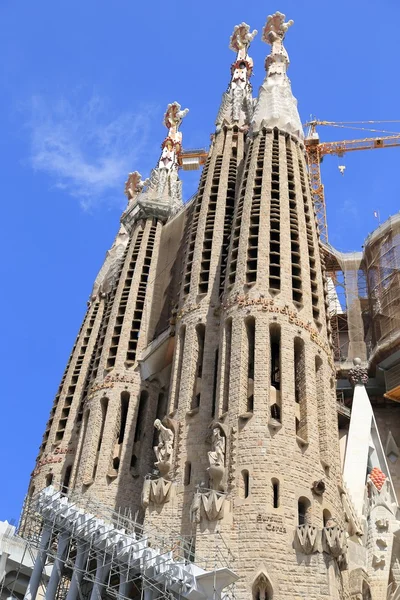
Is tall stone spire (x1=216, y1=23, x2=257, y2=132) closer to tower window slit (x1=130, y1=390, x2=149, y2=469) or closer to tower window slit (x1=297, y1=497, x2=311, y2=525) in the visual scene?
tower window slit (x1=130, y1=390, x2=149, y2=469)

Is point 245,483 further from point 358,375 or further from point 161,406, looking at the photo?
point 358,375

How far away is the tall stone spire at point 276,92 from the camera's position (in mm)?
38656

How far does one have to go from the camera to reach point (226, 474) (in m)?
24.7

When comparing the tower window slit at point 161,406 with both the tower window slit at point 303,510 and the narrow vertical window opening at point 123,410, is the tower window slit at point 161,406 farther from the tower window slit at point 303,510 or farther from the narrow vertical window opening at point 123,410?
the tower window slit at point 303,510

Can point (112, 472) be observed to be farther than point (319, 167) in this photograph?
No

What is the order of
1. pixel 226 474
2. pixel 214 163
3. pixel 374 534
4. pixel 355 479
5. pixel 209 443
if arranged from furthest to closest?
1. pixel 214 163
2. pixel 355 479
3. pixel 374 534
4. pixel 209 443
5. pixel 226 474

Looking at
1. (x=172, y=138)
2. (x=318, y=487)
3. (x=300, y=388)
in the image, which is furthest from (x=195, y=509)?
(x=172, y=138)

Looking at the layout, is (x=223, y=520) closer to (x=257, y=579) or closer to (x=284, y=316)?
(x=257, y=579)

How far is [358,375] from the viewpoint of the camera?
1539 inches

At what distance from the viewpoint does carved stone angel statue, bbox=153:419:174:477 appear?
2738 centimetres

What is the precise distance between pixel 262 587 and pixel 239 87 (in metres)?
33.7

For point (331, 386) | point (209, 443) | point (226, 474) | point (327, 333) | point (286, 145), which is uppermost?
point (286, 145)

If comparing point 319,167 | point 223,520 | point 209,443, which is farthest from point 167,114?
point 223,520

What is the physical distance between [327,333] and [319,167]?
27.4 metres
